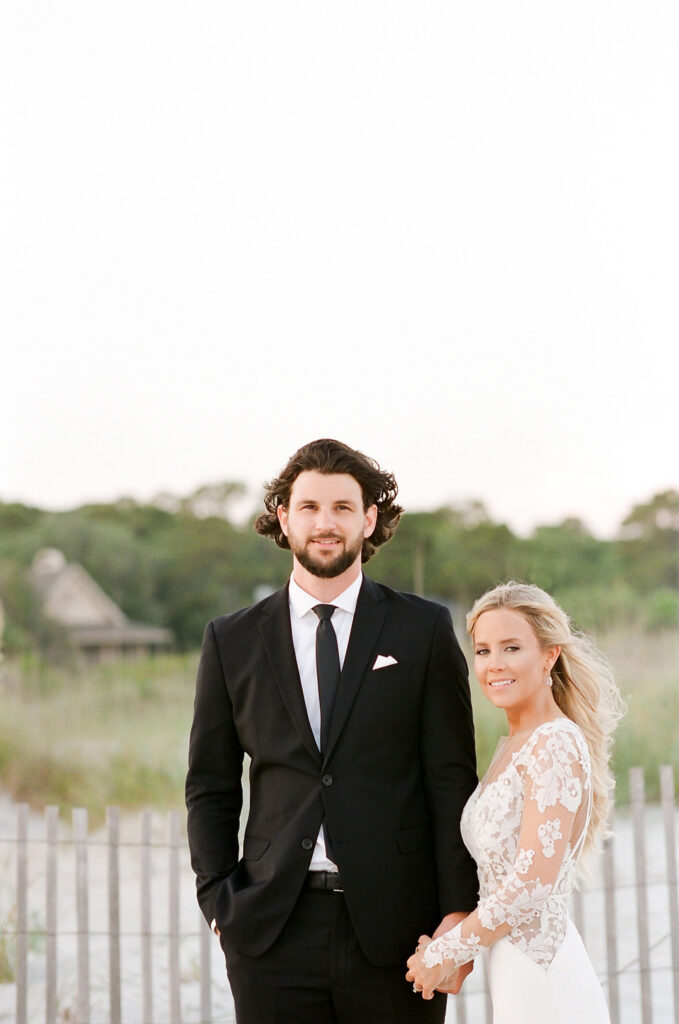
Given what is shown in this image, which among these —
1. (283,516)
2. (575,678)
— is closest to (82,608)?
(283,516)

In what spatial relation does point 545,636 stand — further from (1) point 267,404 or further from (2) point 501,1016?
(1) point 267,404

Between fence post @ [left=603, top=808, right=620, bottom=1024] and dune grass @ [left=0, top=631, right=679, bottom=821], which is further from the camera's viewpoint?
dune grass @ [left=0, top=631, right=679, bottom=821]

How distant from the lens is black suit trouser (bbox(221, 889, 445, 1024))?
8.06ft

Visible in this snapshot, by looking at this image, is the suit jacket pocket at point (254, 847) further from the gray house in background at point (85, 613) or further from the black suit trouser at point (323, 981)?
the gray house in background at point (85, 613)

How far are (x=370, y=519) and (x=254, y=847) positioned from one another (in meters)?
0.83

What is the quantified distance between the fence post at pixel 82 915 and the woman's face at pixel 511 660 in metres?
2.43

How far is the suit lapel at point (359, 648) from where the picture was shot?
255 cm

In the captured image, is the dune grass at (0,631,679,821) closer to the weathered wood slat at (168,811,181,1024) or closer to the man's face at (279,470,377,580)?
the weathered wood slat at (168,811,181,1024)

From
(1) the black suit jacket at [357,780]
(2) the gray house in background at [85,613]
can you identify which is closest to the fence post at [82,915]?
(1) the black suit jacket at [357,780]

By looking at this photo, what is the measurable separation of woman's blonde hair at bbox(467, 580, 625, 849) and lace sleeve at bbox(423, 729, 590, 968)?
0.62ft

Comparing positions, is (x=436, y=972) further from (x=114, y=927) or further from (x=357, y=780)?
(x=114, y=927)

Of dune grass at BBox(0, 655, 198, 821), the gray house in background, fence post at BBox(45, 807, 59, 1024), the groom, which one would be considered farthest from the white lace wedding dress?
the gray house in background

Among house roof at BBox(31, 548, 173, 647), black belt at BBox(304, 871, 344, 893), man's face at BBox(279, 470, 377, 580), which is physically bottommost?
black belt at BBox(304, 871, 344, 893)

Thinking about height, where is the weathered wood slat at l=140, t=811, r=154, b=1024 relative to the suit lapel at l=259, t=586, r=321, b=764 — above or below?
below
